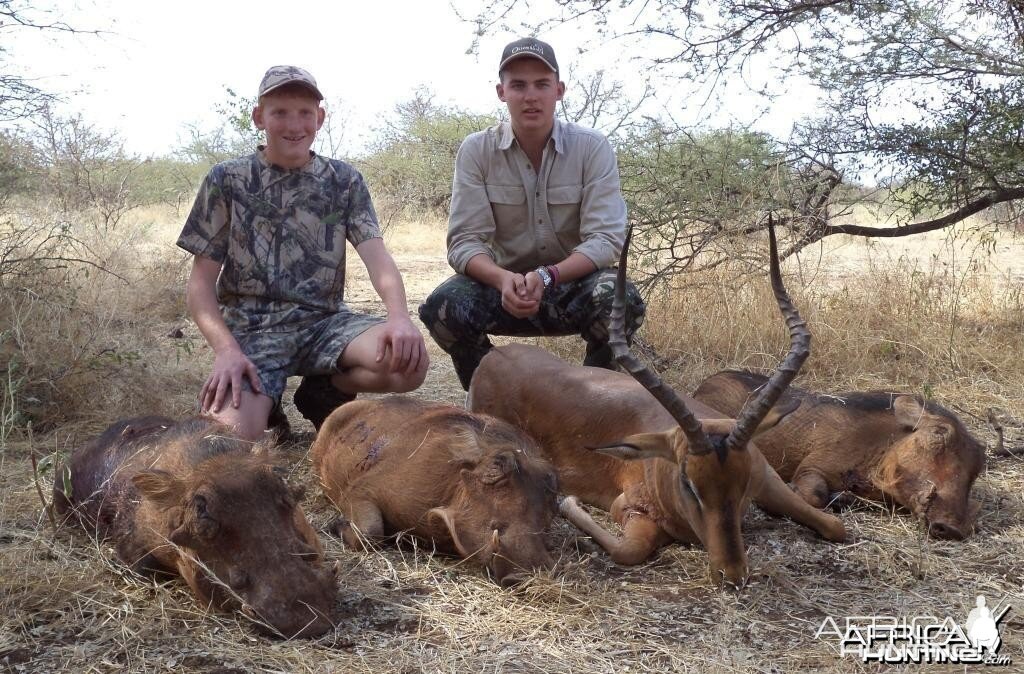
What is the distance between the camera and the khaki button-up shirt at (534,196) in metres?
6.20

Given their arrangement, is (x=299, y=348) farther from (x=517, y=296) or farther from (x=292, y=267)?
(x=517, y=296)

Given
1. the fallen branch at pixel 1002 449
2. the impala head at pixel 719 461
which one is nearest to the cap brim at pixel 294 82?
the impala head at pixel 719 461

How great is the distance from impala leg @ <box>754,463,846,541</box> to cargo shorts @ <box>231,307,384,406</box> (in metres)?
2.39

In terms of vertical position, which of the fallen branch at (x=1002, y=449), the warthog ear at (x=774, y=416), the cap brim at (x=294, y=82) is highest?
the cap brim at (x=294, y=82)

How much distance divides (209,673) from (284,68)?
347cm

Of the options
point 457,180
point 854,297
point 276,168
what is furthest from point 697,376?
point 276,168

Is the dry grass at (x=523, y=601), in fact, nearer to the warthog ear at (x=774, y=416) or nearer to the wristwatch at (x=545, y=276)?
the warthog ear at (x=774, y=416)

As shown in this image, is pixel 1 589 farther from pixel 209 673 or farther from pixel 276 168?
pixel 276 168

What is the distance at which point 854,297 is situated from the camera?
7.98 metres

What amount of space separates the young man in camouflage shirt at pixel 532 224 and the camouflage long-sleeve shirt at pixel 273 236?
0.82 metres

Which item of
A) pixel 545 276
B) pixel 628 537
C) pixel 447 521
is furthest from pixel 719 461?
pixel 545 276

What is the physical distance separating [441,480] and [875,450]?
2352 mm

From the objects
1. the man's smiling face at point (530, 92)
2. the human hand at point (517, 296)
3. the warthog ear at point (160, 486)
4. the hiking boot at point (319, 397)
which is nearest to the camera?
the warthog ear at point (160, 486)

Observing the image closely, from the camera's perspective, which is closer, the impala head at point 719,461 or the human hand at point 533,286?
the impala head at point 719,461
